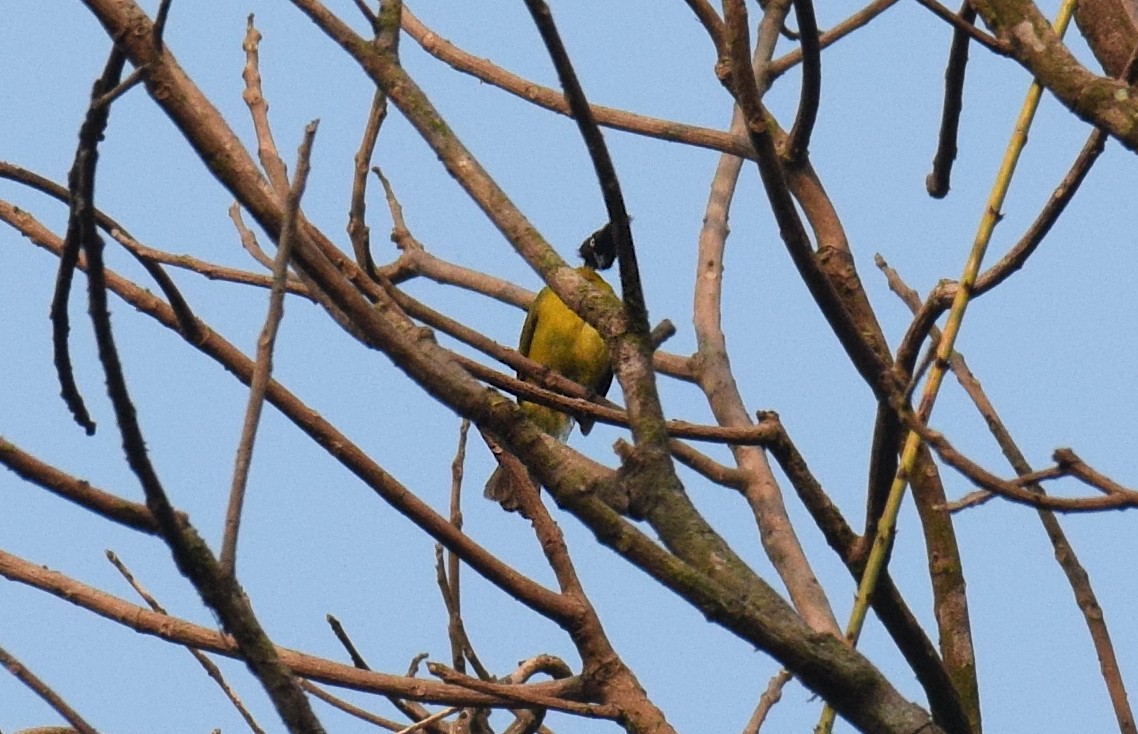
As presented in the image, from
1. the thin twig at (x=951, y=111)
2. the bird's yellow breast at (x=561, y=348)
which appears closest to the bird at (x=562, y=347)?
the bird's yellow breast at (x=561, y=348)

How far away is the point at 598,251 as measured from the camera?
23.6ft

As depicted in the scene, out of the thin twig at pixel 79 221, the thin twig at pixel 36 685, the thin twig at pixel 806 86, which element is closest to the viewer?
the thin twig at pixel 79 221

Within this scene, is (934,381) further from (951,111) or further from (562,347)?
(562,347)

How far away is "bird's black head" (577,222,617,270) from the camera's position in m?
6.94

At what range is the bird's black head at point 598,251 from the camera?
6.94 m

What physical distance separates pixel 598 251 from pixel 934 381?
5.55 meters

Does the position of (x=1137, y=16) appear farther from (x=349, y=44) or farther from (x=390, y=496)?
(x=390, y=496)

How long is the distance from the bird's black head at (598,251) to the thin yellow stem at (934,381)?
16.5ft

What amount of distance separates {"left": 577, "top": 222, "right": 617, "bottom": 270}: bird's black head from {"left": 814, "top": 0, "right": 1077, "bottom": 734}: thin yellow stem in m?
5.04

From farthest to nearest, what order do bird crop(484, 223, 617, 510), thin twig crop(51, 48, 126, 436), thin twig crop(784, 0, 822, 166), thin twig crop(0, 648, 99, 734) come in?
bird crop(484, 223, 617, 510) < thin twig crop(784, 0, 822, 166) < thin twig crop(0, 648, 99, 734) < thin twig crop(51, 48, 126, 436)

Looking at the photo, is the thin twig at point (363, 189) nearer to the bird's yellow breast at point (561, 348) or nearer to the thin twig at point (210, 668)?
the thin twig at point (210, 668)

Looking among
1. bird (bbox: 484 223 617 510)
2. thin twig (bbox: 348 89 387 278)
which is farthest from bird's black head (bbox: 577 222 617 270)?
thin twig (bbox: 348 89 387 278)

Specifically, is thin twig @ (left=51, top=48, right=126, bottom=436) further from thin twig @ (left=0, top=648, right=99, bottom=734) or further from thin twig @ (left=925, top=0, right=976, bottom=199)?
thin twig @ (left=925, top=0, right=976, bottom=199)

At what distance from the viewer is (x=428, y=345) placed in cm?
179
